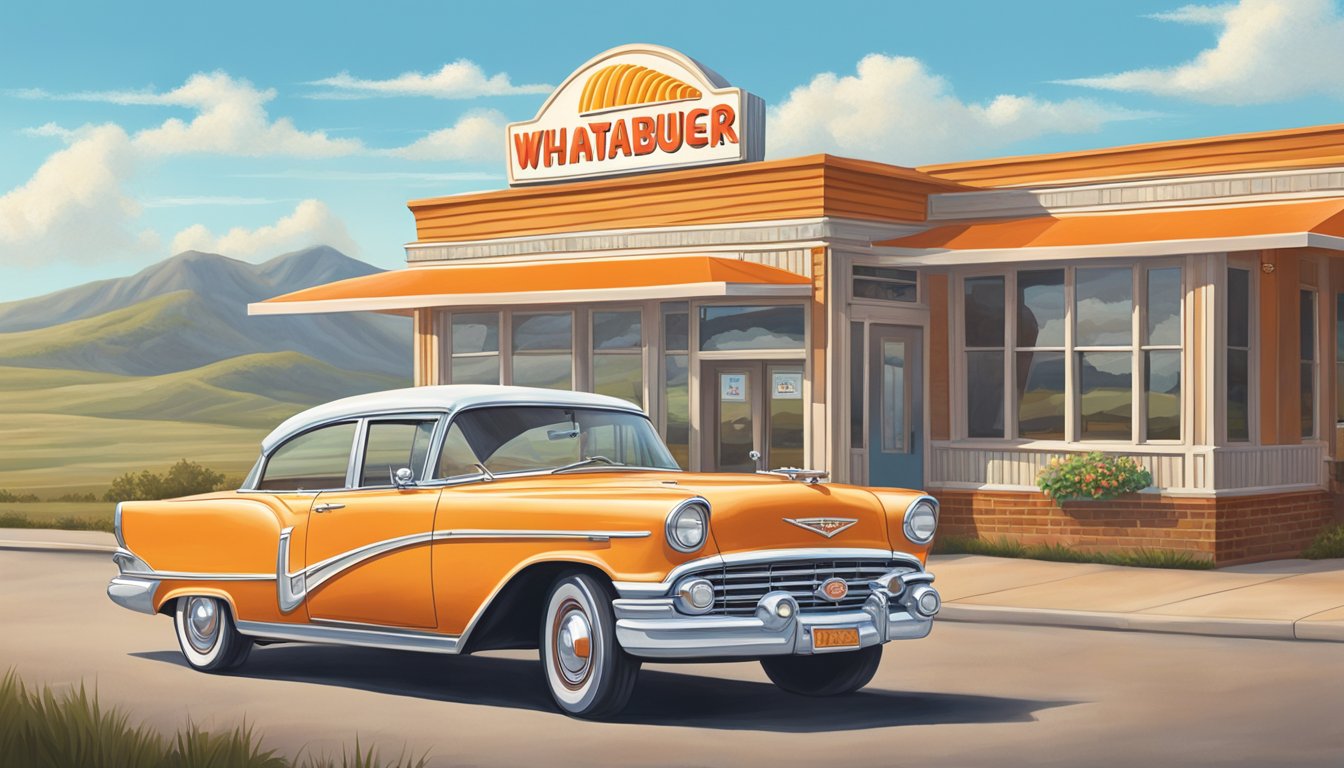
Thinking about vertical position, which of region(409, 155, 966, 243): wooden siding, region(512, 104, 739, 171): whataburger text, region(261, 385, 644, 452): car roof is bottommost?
region(261, 385, 644, 452): car roof

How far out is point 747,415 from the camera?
21844mm

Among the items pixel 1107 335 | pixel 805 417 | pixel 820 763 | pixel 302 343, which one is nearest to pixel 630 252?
pixel 805 417

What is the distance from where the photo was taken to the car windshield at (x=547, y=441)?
1059 centimetres

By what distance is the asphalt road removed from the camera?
8.76 m

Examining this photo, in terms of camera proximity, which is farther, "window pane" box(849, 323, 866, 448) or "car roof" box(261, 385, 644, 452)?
"window pane" box(849, 323, 866, 448)

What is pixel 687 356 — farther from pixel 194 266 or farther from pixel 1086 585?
pixel 194 266

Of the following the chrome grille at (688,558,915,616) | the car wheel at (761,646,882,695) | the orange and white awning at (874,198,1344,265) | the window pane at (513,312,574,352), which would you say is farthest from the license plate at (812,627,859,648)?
the window pane at (513,312,574,352)

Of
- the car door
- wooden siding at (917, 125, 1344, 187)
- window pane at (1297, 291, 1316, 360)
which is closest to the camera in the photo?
the car door

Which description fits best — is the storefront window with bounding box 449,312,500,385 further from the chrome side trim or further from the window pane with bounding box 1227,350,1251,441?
the chrome side trim

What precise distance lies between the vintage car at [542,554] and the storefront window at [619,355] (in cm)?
1047

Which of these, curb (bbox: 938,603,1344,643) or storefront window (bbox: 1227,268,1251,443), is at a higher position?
storefront window (bbox: 1227,268,1251,443)

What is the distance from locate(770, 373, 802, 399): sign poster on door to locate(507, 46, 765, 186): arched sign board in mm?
3052

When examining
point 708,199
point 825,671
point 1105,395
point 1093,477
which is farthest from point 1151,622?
point 708,199

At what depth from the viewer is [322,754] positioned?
815 cm
